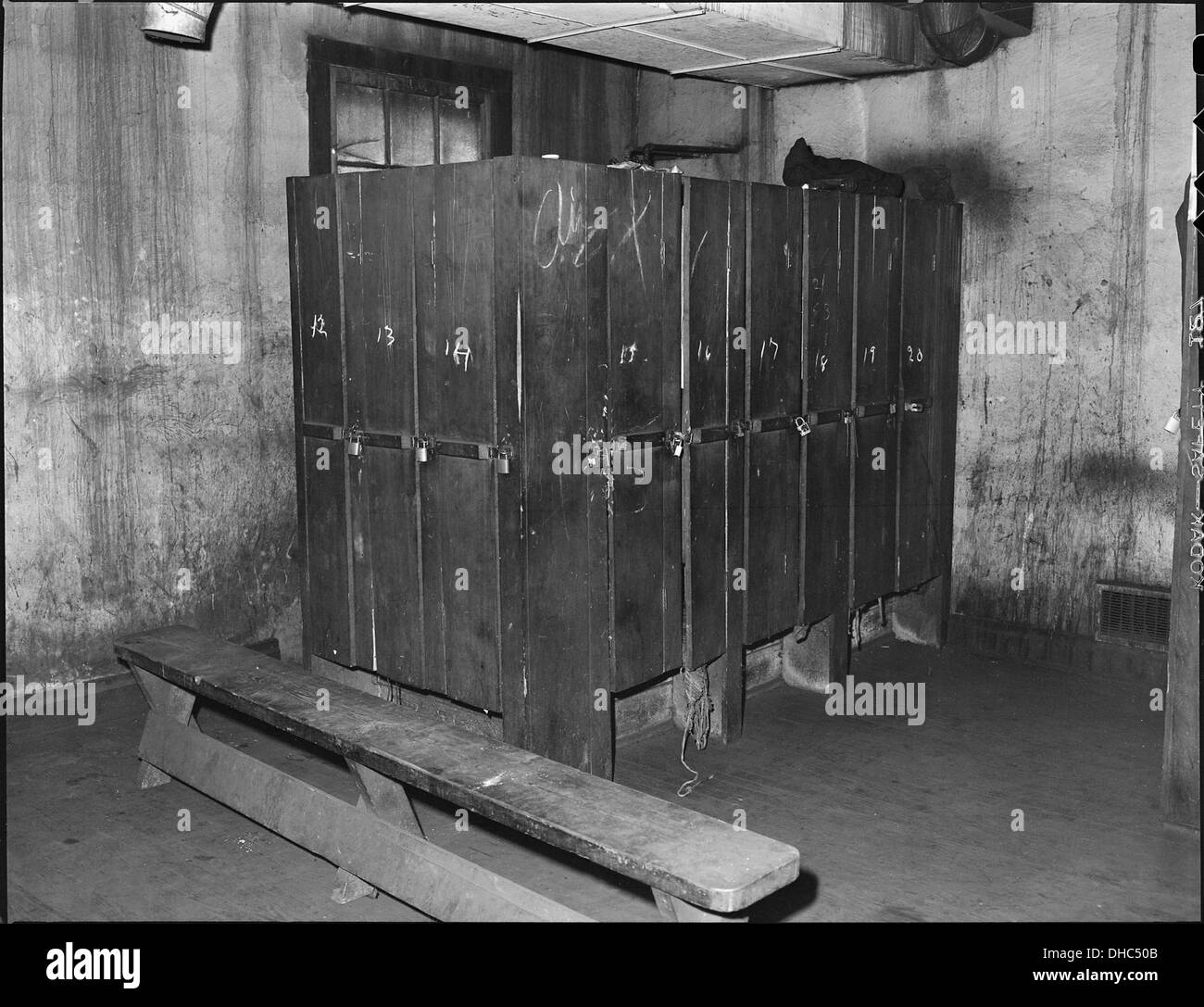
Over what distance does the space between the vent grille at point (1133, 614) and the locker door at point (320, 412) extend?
3863 millimetres

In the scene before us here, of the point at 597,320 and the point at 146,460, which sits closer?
the point at 597,320

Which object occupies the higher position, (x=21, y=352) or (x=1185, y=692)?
(x=21, y=352)

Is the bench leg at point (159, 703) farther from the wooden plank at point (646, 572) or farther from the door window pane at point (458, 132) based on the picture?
the door window pane at point (458, 132)

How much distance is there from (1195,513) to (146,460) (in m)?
4.42

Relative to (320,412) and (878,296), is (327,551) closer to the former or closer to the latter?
(320,412)

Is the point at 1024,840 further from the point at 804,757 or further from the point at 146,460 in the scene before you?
the point at 146,460

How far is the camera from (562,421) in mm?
4305

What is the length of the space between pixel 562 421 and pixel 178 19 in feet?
7.89

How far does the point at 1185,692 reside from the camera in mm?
4211

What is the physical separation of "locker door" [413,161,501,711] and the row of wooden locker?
0.04 feet

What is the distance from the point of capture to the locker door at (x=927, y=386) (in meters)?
6.23

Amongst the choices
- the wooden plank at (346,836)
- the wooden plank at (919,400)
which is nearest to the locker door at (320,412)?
the wooden plank at (346,836)

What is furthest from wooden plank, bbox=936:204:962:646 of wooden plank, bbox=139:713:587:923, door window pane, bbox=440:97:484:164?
wooden plank, bbox=139:713:587:923

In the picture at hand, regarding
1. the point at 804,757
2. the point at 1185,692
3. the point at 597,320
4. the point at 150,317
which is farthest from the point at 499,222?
the point at 1185,692
